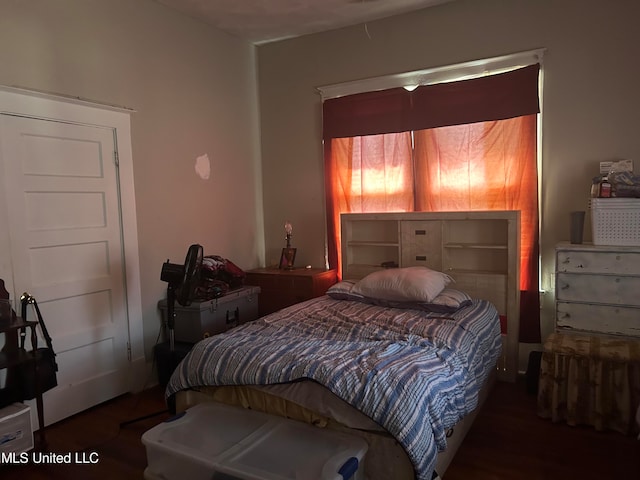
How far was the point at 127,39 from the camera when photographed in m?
3.37

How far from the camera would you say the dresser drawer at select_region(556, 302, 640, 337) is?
2928 mm

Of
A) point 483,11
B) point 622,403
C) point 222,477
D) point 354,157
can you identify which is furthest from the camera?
point 354,157

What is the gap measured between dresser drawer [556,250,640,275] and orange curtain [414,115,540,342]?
1.29 ft

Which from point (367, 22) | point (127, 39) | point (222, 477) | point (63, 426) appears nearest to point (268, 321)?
point (222, 477)

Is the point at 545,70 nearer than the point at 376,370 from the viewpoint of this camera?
No

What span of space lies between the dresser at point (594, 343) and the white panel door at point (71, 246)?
2869mm

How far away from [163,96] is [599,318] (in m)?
3.46

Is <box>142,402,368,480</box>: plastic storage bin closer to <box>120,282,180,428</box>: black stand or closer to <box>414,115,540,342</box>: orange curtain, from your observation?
<box>120,282,180,428</box>: black stand

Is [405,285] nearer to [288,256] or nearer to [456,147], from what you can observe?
[456,147]

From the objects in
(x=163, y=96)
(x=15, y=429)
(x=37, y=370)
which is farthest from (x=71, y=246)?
(x=163, y=96)

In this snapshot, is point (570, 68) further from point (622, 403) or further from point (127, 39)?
point (127, 39)

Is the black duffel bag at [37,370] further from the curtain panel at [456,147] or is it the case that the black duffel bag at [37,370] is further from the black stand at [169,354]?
the curtain panel at [456,147]

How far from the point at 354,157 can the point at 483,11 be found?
1496 millimetres

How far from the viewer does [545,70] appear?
340 centimetres
